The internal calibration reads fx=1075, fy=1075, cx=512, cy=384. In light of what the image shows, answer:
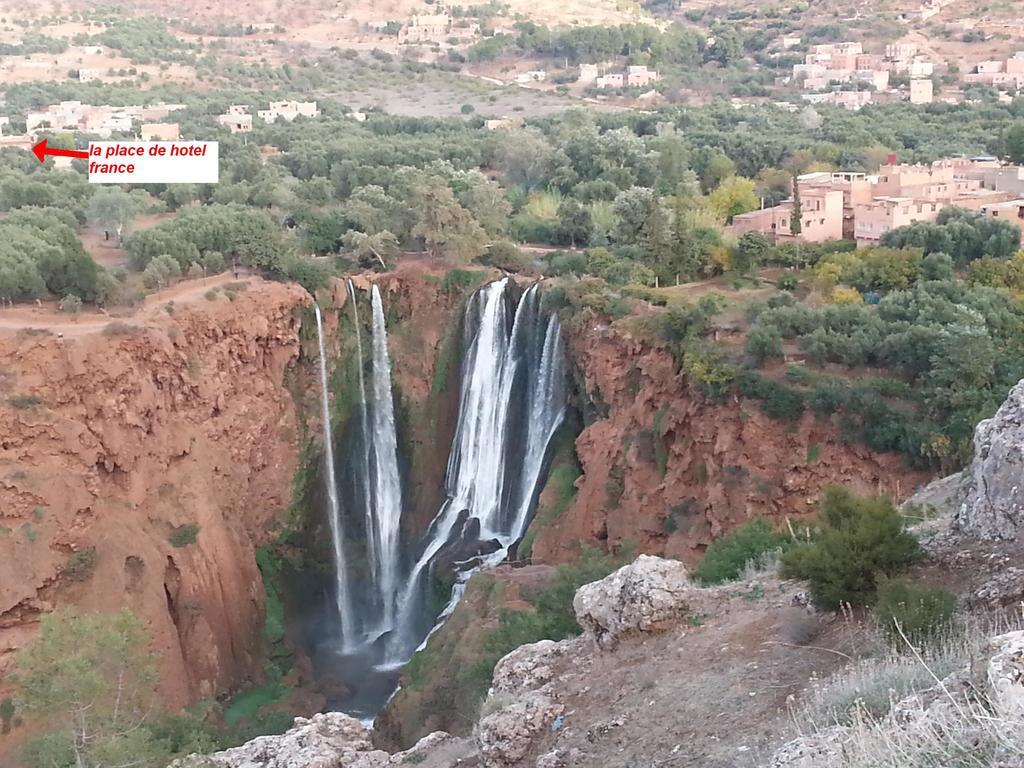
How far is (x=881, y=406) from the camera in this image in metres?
21.5

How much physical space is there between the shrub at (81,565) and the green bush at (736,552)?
45.8 feet

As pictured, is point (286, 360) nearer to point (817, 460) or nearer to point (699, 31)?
point (817, 460)

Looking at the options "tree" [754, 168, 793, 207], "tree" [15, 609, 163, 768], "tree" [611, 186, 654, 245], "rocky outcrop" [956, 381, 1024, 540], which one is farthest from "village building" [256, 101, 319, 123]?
"rocky outcrop" [956, 381, 1024, 540]

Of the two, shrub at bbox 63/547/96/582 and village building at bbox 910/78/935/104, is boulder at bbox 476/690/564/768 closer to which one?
shrub at bbox 63/547/96/582

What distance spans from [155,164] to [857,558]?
121ft

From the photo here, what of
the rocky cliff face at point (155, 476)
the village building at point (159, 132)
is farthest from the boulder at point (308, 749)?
the village building at point (159, 132)

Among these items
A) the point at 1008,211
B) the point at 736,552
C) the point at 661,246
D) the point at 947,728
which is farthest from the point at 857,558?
the point at 1008,211

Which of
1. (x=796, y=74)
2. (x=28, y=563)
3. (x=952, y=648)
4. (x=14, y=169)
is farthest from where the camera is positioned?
(x=796, y=74)

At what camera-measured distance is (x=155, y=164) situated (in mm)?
41406

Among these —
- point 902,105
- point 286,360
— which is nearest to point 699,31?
point 902,105

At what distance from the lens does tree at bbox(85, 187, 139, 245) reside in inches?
1416

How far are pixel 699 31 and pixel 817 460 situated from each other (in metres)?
74.8

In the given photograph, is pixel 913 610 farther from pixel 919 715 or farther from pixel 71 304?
pixel 71 304

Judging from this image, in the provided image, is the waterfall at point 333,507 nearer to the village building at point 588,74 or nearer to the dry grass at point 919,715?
the dry grass at point 919,715
